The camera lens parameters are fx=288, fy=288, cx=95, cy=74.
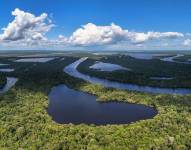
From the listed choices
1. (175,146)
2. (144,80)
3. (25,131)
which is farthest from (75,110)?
(144,80)

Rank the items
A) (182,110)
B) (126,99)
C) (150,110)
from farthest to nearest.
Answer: (126,99)
(150,110)
(182,110)

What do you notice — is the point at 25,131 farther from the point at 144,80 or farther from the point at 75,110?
the point at 144,80

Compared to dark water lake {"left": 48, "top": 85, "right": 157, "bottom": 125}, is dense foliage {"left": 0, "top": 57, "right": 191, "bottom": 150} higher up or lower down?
higher up

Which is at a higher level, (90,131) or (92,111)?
(90,131)

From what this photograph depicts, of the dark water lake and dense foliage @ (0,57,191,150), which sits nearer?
dense foliage @ (0,57,191,150)

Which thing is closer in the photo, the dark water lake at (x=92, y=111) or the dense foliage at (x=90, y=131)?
the dense foliage at (x=90, y=131)

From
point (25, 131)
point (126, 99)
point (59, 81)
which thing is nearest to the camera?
point (25, 131)

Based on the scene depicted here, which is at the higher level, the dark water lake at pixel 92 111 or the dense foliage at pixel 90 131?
the dense foliage at pixel 90 131

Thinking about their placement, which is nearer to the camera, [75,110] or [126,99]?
[75,110]
